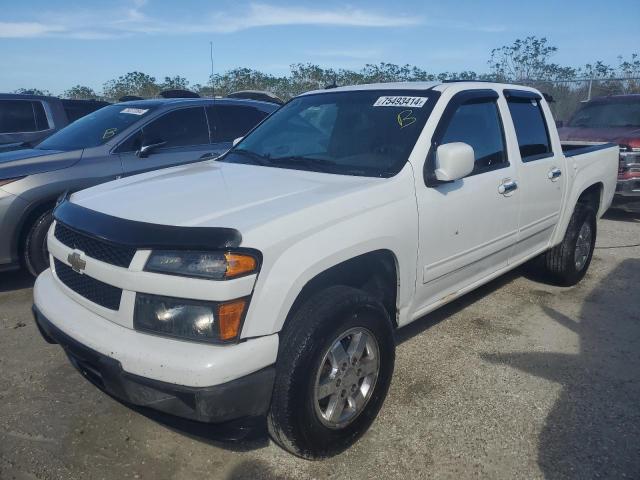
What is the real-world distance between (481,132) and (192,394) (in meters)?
2.62

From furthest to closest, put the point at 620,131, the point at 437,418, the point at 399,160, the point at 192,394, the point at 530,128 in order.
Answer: the point at 620,131, the point at 530,128, the point at 399,160, the point at 437,418, the point at 192,394

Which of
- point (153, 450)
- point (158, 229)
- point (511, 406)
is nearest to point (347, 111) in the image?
point (158, 229)

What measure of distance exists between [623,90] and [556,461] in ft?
52.8

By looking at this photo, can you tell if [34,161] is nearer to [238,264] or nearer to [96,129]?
[96,129]

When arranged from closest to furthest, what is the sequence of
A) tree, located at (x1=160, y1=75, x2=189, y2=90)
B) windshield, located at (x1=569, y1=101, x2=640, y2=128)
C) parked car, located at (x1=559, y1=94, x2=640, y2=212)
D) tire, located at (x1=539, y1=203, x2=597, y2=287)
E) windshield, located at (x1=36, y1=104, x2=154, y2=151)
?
tire, located at (x1=539, y1=203, x2=597, y2=287) → windshield, located at (x1=36, y1=104, x2=154, y2=151) → parked car, located at (x1=559, y1=94, x2=640, y2=212) → windshield, located at (x1=569, y1=101, x2=640, y2=128) → tree, located at (x1=160, y1=75, x2=189, y2=90)

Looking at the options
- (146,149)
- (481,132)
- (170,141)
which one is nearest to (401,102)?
(481,132)

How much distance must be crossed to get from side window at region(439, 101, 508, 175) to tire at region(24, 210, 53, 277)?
353cm

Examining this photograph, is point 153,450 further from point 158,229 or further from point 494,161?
point 494,161

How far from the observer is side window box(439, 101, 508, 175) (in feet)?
11.3

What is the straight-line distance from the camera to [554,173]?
4297mm

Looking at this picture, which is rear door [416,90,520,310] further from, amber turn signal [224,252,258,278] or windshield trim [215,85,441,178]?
amber turn signal [224,252,258,278]

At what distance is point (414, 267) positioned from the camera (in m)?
2.98

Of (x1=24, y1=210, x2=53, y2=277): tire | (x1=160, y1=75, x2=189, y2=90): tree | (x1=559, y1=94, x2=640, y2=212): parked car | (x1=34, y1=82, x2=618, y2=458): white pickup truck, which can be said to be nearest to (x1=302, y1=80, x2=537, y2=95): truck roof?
(x1=34, y1=82, x2=618, y2=458): white pickup truck

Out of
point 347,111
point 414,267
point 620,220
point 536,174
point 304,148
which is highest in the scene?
point 347,111
